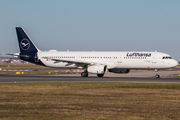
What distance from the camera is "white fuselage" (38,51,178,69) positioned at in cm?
4922

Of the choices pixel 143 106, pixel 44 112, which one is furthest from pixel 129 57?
pixel 44 112

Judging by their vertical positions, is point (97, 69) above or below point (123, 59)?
below

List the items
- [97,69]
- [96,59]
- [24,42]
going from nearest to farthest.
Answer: [97,69]
[96,59]
[24,42]

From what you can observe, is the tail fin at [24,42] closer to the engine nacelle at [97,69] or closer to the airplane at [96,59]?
the airplane at [96,59]

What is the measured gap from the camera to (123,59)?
5038cm

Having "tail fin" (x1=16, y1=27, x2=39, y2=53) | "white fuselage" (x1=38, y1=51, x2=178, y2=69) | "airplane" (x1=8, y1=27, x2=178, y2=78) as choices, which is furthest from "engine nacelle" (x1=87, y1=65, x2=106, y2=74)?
"tail fin" (x1=16, y1=27, x2=39, y2=53)

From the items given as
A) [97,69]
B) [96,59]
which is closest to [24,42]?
[96,59]

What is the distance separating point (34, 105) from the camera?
56.6ft

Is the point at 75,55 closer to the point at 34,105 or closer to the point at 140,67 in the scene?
the point at 140,67

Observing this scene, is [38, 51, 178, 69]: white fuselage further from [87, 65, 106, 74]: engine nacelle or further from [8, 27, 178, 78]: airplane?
[87, 65, 106, 74]: engine nacelle

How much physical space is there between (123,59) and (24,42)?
20.4 meters

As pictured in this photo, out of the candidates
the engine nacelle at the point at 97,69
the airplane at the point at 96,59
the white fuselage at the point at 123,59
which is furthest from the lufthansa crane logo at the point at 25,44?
the engine nacelle at the point at 97,69

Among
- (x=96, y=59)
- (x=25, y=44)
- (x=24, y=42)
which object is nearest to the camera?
(x=96, y=59)

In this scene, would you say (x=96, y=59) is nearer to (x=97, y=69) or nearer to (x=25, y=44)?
(x=97, y=69)
